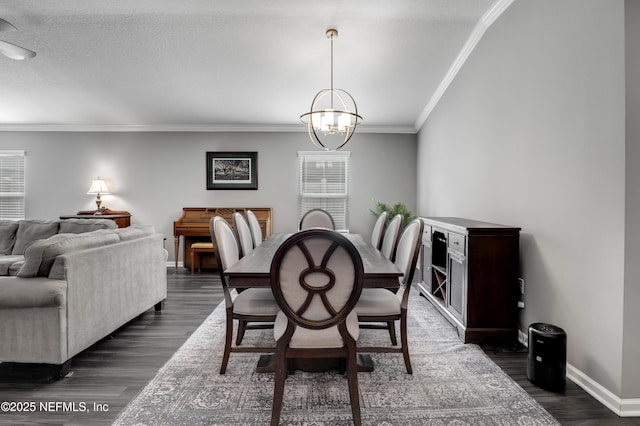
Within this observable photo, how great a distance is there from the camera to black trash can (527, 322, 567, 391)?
1.88 meters

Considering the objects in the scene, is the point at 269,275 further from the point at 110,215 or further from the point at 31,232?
the point at 110,215

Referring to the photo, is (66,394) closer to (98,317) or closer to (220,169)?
(98,317)

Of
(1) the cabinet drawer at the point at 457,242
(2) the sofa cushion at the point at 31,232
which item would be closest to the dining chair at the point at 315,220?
(1) the cabinet drawer at the point at 457,242

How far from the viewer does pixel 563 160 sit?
2.13 m

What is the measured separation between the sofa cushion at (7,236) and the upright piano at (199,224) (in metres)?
1.87

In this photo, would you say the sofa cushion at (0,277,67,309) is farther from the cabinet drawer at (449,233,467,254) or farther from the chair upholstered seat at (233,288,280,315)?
the cabinet drawer at (449,233,467,254)

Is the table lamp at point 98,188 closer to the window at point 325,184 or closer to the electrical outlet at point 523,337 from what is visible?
the window at point 325,184

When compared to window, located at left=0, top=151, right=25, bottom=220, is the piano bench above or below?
below

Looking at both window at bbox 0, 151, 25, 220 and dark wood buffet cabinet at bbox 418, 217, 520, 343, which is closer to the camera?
dark wood buffet cabinet at bbox 418, 217, 520, 343

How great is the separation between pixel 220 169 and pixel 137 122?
153 centimetres

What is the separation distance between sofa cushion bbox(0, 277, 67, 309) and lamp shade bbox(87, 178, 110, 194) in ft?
12.6

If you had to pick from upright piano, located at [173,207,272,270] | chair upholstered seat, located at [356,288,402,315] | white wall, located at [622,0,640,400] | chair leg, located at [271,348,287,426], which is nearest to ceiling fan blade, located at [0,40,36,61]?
upright piano, located at [173,207,272,270]

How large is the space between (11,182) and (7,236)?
9.03ft

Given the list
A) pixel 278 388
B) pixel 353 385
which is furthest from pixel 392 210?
pixel 278 388
